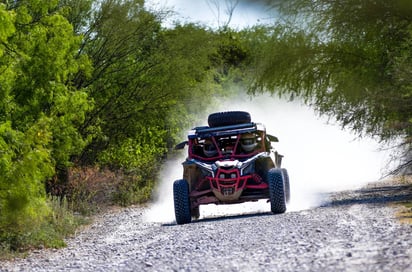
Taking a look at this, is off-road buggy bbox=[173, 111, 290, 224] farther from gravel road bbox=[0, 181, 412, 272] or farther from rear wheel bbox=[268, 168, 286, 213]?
gravel road bbox=[0, 181, 412, 272]

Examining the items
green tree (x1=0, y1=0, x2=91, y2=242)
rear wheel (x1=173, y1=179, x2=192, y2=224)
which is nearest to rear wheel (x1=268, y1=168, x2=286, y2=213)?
rear wheel (x1=173, y1=179, x2=192, y2=224)

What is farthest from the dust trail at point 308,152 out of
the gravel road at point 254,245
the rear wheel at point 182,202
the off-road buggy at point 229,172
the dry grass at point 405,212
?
the gravel road at point 254,245

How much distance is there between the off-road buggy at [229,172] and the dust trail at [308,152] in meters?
10.5

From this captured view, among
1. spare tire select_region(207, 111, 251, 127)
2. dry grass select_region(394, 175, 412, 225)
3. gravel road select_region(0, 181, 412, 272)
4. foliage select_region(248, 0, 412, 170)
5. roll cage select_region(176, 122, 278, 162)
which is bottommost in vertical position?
gravel road select_region(0, 181, 412, 272)

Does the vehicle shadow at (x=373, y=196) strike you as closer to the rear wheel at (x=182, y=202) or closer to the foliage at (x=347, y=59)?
the foliage at (x=347, y=59)

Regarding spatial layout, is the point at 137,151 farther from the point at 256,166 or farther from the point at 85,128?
the point at 256,166

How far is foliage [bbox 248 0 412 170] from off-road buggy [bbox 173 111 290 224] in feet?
18.3

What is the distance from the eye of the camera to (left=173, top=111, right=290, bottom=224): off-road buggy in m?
24.3

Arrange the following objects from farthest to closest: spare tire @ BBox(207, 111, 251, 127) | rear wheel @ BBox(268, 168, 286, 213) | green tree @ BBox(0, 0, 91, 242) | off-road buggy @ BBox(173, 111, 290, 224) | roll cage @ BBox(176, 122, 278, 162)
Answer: spare tire @ BBox(207, 111, 251, 127) → roll cage @ BBox(176, 122, 278, 162) → off-road buggy @ BBox(173, 111, 290, 224) → rear wheel @ BBox(268, 168, 286, 213) → green tree @ BBox(0, 0, 91, 242)

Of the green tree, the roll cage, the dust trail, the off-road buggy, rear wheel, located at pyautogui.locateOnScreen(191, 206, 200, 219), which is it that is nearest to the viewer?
the green tree

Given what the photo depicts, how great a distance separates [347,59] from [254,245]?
55.7 ft

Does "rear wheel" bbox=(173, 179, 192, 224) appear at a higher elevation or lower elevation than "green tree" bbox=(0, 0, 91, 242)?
lower

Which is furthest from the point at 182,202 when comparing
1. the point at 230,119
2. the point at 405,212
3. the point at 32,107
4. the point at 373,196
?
the point at 373,196

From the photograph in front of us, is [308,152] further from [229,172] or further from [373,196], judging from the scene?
[229,172]
